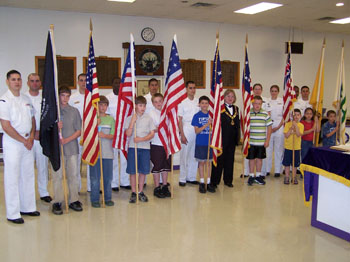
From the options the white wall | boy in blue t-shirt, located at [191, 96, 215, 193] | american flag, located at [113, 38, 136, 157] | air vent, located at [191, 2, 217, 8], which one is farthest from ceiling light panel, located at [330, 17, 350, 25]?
american flag, located at [113, 38, 136, 157]

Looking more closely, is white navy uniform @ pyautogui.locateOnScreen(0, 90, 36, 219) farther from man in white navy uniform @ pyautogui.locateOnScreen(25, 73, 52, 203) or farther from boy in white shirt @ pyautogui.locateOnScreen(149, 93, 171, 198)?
boy in white shirt @ pyautogui.locateOnScreen(149, 93, 171, 198)

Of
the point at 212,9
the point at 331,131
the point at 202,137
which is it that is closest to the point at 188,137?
the point at 202,137

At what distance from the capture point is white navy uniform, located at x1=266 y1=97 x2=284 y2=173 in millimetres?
7156

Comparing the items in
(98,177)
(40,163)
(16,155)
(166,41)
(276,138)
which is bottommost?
(98,177)

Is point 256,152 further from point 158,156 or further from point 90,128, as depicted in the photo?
point 90,128

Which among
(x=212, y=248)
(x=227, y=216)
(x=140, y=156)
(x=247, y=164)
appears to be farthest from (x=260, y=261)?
(x=247, y=164)

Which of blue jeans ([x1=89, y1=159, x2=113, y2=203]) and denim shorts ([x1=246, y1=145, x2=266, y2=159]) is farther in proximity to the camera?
denim shorts ([x1=246, y1=145, x2=266, y2=159])

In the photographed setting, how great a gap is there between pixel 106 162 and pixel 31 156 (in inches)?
39.0

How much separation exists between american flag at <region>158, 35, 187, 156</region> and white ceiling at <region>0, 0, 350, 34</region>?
3148mm

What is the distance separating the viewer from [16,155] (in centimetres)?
451

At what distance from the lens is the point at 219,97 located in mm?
5871

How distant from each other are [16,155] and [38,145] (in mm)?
944

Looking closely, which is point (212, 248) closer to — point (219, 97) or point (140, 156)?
point (140, 156)

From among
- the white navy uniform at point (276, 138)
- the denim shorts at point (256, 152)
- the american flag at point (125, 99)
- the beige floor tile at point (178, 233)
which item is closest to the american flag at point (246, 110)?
the denim shorts at point (256, 152)
